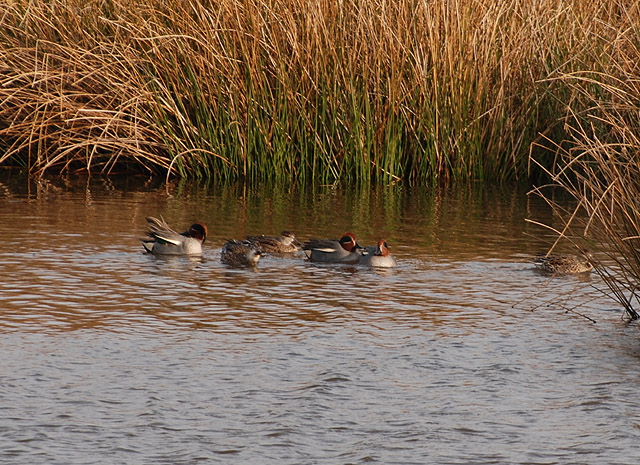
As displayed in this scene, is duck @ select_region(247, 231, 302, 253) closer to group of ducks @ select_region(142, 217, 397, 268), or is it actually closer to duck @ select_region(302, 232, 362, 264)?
group of ducks @ select_region(142, 217, 397, 268)

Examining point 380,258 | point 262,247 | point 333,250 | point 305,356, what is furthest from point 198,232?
point 305,356

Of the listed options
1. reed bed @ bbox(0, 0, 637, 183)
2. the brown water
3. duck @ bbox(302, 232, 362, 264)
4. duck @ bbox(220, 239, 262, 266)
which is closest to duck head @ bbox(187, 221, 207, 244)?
the brown water

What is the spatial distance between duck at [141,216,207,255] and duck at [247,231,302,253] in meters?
A: 0.52

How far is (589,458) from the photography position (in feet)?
18.4

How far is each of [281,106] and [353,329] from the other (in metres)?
7.94

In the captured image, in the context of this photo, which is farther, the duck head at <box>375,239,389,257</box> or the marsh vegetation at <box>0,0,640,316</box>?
the marsh vegetation at <box>0,0,640,316</box>

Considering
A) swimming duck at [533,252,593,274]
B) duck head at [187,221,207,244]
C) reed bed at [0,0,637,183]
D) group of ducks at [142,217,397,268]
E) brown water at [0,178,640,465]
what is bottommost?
brown water at [0,178,640,465]

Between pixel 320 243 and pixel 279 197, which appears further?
pixel 279 197

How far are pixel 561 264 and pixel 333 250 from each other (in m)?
2.14

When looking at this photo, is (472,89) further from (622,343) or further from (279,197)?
(622,343)

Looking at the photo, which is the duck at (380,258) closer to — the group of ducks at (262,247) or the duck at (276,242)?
the group of ducks at (262,247)

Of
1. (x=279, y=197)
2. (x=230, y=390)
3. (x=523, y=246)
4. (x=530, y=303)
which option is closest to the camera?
(x=230, y=390)

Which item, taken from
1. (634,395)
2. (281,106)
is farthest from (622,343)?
(281,106)

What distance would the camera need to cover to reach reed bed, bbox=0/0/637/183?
607 inches
